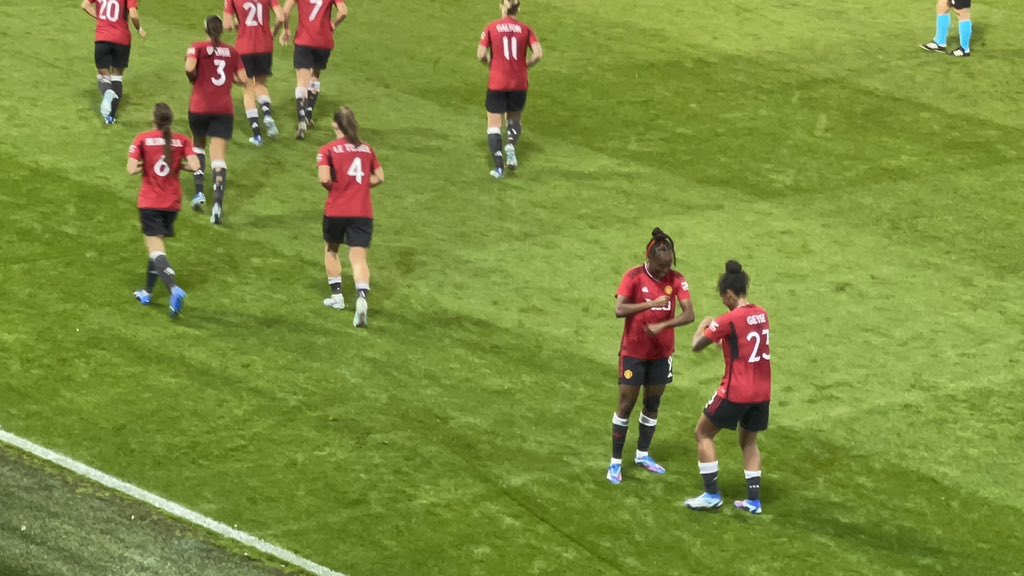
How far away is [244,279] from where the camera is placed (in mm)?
17125

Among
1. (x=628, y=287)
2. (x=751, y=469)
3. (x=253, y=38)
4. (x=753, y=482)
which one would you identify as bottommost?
(x=753, y=482)

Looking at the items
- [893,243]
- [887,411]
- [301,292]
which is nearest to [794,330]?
[887,411]

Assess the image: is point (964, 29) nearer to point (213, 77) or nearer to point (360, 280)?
point (213, 77)

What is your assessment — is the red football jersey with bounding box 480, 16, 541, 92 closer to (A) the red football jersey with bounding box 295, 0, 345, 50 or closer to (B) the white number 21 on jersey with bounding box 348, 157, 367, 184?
(A) the red football jersey with bounding box 295, 0, 345, 50

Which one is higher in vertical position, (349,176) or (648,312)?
(349,176)

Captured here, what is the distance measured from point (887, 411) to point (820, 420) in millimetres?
723

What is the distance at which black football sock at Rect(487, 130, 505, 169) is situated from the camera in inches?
804

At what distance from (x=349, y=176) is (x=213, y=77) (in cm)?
341

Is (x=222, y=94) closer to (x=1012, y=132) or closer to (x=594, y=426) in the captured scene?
(x=594, y=426)

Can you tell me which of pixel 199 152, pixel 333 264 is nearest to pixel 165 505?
pixel 333 264

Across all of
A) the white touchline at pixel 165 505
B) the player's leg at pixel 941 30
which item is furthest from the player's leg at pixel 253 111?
the player's leg at pixel 941 30

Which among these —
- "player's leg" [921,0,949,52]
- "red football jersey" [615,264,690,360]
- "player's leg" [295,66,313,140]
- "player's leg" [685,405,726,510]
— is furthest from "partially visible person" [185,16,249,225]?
"player's leg" [921,0,949,52]

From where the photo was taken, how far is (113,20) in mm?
21000

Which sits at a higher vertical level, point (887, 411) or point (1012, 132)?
point (1012, 132)
